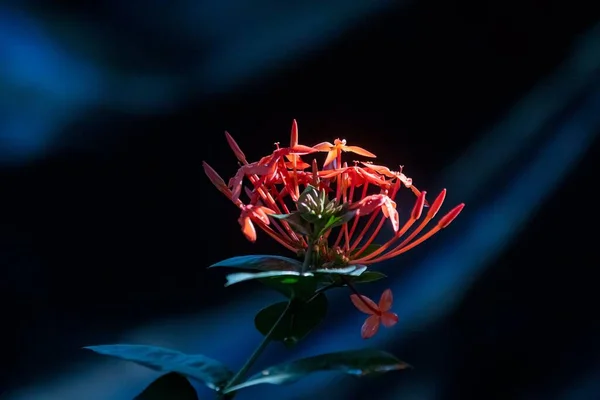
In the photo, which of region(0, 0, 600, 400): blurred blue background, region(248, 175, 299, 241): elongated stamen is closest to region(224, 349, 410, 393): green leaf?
region(248, 175, 299, 241): elongated stamen

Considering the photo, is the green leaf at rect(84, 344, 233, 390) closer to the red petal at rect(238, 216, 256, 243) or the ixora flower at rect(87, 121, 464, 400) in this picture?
the ixora flower at rect(87, 121, 464, 400)

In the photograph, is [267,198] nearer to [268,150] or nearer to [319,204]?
[319,204]

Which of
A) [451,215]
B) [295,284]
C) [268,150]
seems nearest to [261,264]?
[295,284]

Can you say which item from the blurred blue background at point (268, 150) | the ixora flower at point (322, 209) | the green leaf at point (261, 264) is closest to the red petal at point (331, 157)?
the ixora flower at point (322, 209)

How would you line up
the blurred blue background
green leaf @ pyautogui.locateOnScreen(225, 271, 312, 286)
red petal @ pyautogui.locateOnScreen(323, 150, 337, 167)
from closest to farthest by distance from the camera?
1. green leaf @ pyautogui.locateOnScreen(225, 271, 312, 286)
2. red petal @ pyautogui.locateOnScreen(323, 150, 337, 167)
3. the blurred blue background

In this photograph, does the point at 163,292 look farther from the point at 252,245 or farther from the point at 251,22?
the point at 251,22

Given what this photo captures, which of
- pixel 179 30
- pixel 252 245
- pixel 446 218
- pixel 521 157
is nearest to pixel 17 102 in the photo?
pixel 179 30
